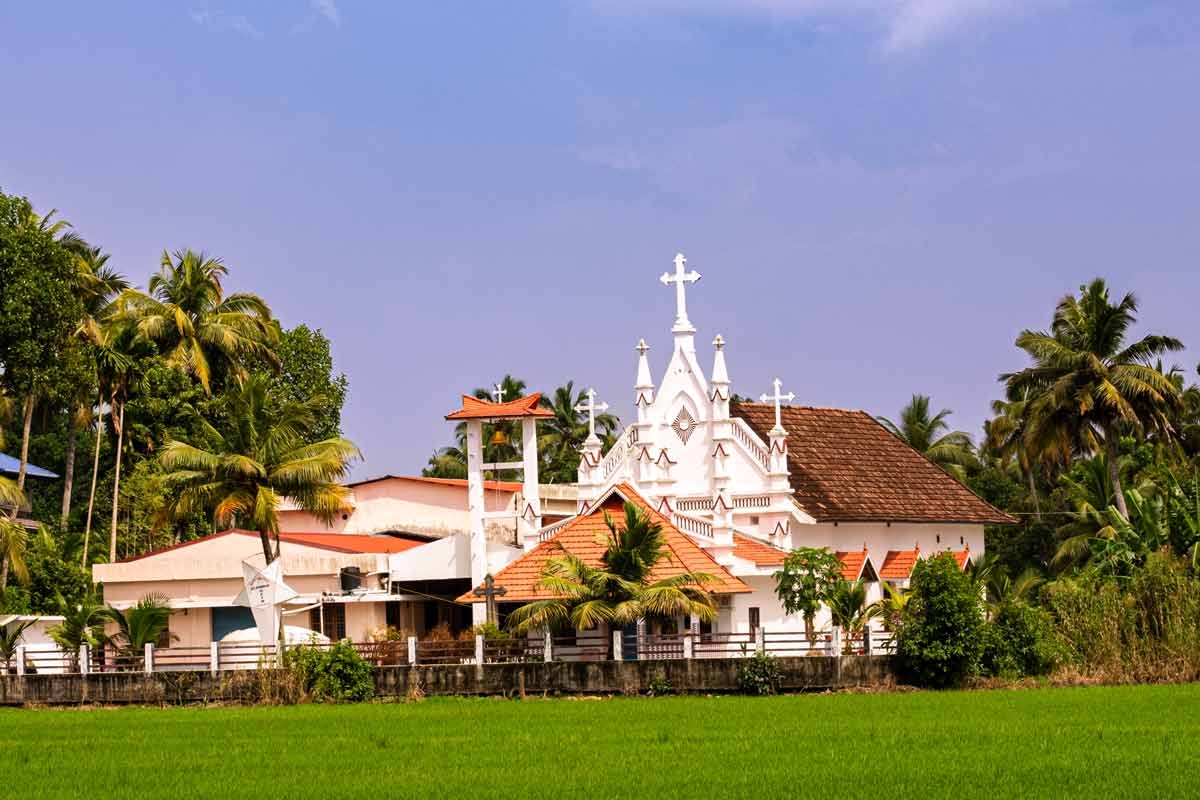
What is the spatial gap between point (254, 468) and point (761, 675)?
15138 millimetres

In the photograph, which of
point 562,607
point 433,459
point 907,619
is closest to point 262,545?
point 562,607

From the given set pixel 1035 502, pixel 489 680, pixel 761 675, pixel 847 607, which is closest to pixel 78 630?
pixel 489 680

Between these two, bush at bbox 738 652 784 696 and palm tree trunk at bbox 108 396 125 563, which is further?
palm tree trunk at bbox 108 396 125 563

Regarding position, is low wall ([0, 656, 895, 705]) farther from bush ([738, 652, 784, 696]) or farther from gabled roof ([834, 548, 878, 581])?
gabled roof ([834, 548, 878, 581])

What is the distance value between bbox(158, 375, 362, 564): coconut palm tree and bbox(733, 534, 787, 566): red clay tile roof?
32.1 ft

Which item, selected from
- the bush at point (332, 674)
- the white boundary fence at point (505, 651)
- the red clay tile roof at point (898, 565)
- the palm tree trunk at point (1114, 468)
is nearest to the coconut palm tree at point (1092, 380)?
the palm tree trunk at point (1114, 468)

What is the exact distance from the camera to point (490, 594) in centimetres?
3919

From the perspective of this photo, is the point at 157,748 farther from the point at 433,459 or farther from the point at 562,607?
the point at 433,459

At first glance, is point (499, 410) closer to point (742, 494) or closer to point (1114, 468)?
point (742, 494)

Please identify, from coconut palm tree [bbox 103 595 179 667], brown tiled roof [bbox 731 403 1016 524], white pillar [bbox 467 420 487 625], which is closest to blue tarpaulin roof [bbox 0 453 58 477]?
coconut palm tree [bbox 103 595 179 667]

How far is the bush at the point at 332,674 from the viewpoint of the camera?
118ft

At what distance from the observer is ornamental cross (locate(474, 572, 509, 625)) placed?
128 feet

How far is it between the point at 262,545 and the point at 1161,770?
27.5 metres

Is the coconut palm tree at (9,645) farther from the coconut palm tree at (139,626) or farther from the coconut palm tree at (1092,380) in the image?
the coconut palm tree at (1092,380)
